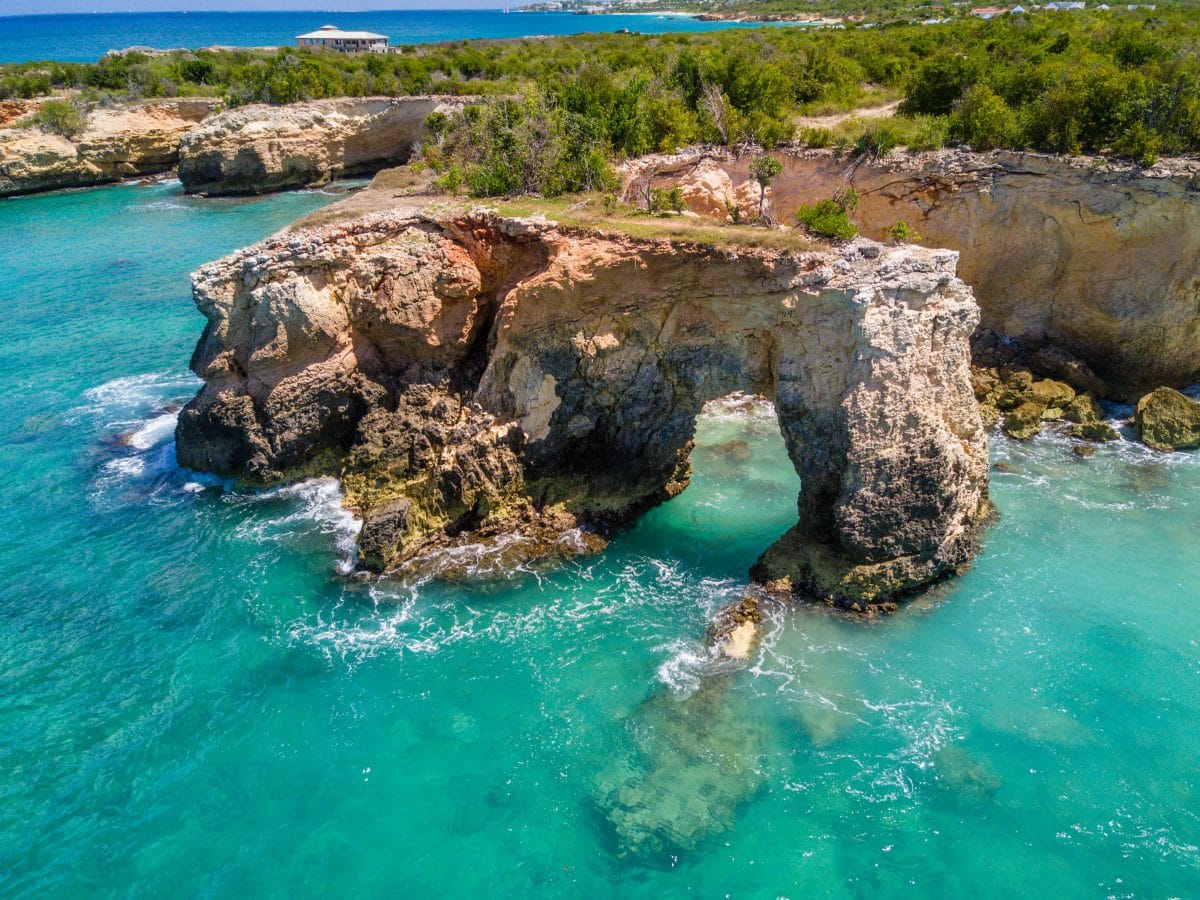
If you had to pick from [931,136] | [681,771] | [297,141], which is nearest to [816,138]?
[931,136]

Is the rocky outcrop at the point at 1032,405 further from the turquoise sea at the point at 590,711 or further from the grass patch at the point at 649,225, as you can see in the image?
the grass patch at the point at 649,225

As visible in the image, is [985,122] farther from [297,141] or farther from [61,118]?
→ [61,118]

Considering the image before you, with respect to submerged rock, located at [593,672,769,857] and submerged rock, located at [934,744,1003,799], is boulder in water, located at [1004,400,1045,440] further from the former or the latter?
submerged rock, located at [593,672,769,857]

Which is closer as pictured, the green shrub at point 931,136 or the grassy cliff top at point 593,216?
the grassy cliff top at point 593,216

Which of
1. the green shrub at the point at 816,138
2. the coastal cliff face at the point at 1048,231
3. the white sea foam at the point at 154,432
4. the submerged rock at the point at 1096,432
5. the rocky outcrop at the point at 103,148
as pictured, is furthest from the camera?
the rocky outcrop at the point at 103,148

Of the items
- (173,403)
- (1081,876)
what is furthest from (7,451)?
(1081,876)

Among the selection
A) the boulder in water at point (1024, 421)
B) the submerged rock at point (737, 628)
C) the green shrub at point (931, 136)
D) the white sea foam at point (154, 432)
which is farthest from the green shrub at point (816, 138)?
the white sea foam at point (154, 432)
